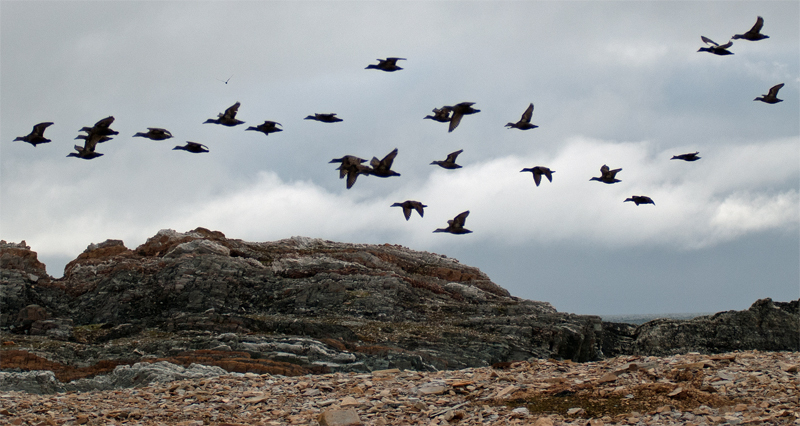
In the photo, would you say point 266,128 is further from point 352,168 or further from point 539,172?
point 539,172

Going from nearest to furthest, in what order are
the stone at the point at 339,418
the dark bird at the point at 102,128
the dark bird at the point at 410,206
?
the stone at the point at 339,418 < the dark bird at the point at 102,128 < the dark bird at the point at 410,206

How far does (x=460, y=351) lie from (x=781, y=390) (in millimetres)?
16435

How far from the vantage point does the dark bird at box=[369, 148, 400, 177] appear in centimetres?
2017

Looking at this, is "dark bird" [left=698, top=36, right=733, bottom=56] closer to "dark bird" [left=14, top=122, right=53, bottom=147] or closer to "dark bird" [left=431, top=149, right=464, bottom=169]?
"dark bird" [left=431, top=149, right=464, bottom=169]

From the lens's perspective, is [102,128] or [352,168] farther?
[352,168]

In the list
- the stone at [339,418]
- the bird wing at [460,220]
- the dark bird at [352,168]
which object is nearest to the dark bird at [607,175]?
the bird wing at [460,220]

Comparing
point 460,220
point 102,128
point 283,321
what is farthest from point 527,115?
point 283,321

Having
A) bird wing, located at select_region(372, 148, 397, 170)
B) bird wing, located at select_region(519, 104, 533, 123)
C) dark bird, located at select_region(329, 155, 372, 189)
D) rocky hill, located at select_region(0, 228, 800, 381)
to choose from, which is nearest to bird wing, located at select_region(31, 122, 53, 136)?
dark bird, located at select_region(329, 155, 372, 189)

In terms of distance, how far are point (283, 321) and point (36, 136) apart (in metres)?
17.2

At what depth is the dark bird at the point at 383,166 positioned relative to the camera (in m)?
20.2

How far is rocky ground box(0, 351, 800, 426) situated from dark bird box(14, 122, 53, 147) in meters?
7.73

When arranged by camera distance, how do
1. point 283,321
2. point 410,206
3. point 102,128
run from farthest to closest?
point 283,321, point 410,206, point 102,128

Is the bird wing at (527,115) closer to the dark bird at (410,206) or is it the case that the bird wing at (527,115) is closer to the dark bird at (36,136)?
the dark bird at (410,206)

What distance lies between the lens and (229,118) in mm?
21156
